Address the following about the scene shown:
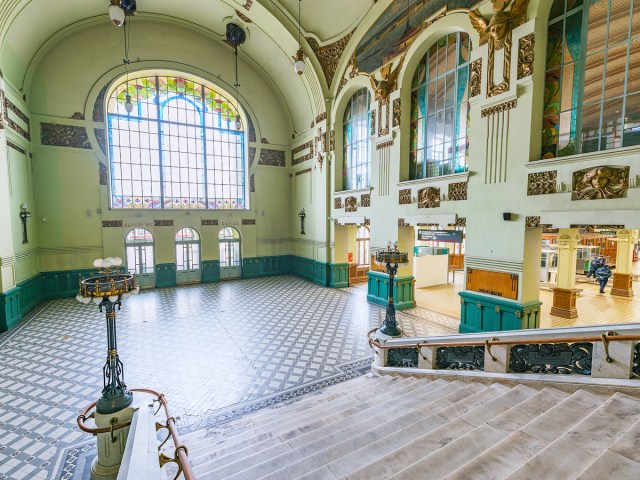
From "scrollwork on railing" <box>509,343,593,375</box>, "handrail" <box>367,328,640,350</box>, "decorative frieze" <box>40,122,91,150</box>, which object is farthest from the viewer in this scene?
"decorative frieze" <box>40,122,91,150</box>

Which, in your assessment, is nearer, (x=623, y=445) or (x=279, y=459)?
(x=623, y=445)

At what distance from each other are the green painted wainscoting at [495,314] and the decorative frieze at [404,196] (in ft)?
10.0

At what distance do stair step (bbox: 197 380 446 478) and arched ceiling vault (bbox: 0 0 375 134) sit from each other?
11163mm

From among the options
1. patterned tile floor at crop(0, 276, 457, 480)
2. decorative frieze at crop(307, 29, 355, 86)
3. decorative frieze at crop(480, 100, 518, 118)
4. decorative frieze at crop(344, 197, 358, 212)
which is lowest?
patterned tile floor at crop(0, 276, 457, 480)

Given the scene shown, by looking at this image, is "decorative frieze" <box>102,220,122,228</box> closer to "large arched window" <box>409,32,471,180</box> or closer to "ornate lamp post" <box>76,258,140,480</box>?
"ornate lamp post" <box>76,258,140,480</box>

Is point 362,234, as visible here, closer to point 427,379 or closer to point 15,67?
point 427,379

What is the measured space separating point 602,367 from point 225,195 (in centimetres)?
1404

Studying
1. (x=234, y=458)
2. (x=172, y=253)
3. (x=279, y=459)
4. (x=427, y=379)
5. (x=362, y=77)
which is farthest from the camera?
(x=172, y=253)

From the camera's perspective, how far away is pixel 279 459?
9.48ft

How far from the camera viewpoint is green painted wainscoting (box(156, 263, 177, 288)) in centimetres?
1330

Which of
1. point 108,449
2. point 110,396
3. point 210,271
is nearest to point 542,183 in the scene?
point 110,396

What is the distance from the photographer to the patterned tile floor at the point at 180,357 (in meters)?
4.47

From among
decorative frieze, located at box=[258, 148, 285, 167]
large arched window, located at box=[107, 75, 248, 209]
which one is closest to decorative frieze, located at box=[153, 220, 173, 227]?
large arched window, located at box=[107, 75, 248, 209]

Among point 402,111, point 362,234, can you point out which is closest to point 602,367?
point 402,111
